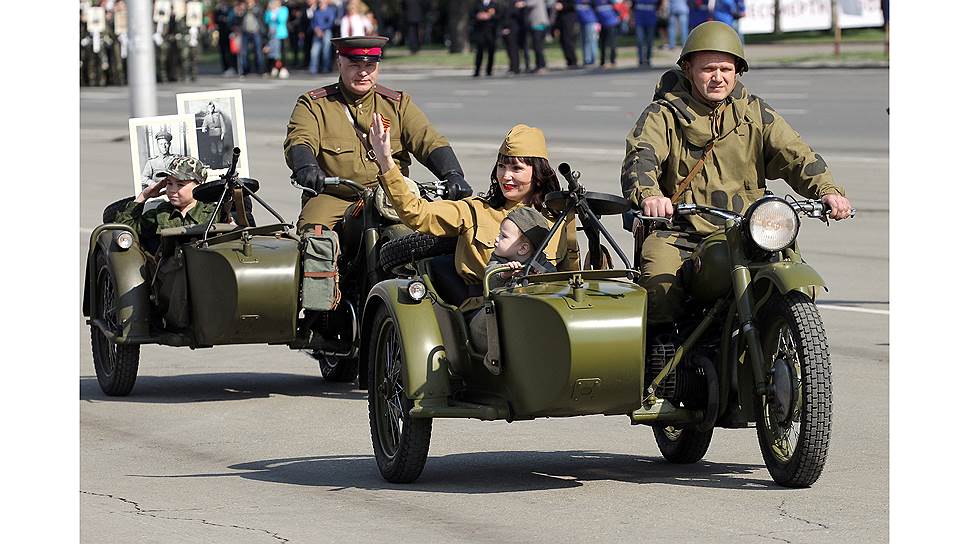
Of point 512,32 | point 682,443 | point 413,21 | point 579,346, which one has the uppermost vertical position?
point 413,21

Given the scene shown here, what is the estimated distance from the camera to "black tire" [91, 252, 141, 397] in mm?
10711

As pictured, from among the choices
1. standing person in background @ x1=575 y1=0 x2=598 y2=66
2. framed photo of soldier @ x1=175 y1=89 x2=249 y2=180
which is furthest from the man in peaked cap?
standing person in background @ x1=575 y1=0 x2=598 y2=66

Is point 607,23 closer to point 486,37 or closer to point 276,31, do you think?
point 486,37

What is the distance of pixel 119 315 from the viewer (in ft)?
34.8

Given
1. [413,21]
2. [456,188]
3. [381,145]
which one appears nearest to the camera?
[381,145]

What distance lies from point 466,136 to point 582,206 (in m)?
20.8

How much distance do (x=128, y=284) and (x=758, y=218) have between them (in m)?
4.40

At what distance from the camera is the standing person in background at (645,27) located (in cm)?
4131

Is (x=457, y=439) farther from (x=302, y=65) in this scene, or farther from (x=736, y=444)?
(x=302, y=65)

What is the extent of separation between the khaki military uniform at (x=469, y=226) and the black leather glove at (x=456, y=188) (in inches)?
88.6

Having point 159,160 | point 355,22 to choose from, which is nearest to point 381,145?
point 159,160

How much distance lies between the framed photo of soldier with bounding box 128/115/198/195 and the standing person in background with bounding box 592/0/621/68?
29853 millimetres

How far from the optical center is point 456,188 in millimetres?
10445

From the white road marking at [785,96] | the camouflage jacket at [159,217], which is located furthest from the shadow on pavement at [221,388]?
the white road marking at [785,96]
